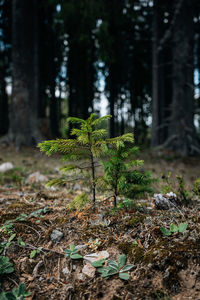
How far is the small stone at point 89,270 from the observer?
1.44 metres

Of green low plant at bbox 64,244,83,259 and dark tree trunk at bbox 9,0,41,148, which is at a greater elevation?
dark tree trunk at bbox 9,0,41,148

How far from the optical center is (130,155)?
2.13 m

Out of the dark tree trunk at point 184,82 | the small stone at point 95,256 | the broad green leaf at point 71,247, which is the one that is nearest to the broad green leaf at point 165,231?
the small stone at point 95,256

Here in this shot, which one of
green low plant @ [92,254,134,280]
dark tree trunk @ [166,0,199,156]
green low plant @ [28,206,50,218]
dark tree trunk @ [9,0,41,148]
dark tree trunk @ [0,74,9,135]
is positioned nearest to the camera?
green low plant @ [92,254,134,280]

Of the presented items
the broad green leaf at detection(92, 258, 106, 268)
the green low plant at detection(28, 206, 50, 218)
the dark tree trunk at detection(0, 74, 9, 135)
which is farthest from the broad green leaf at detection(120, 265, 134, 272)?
the dark tree trunk at detection(0, 74, 9, 135)

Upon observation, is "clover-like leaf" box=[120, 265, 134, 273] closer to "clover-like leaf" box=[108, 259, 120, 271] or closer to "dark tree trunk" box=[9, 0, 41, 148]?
"clover-like leaf" box=[108, 259, 120, 271]

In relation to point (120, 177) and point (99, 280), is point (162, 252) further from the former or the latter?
point (120, 177)

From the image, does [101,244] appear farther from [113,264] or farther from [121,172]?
[121,172]

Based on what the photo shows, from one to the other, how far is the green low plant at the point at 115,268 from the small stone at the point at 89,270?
0.04 meters

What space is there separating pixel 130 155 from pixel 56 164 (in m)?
4.79

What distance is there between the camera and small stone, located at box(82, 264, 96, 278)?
1438 millimetres

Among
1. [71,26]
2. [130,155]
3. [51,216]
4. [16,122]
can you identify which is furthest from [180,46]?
[51,216]

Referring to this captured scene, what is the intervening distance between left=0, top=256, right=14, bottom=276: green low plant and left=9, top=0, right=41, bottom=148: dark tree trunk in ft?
21.2

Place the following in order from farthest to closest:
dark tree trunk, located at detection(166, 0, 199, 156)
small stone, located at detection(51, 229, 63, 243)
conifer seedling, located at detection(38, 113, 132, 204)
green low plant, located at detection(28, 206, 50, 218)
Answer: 1. dark tree trunk, located at detection(166, 0, 199, 156)
2. green low plant, located at detection(28, 206, 50, 218)
3. conifer seedling, located at detection(38, 113, 132, 204)
4. small stone, located at detection(51, 229, 63, 243)
